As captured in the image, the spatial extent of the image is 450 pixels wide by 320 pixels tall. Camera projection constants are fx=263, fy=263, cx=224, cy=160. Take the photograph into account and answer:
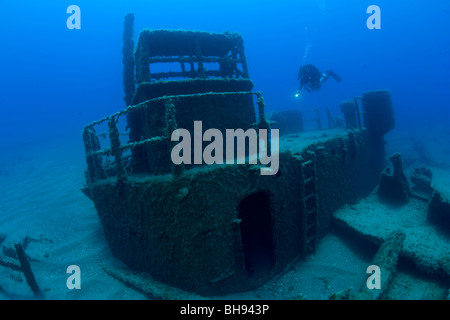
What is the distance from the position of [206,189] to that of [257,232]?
9.22ft

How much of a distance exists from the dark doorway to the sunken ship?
1.0 inches

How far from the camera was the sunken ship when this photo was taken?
4.37m

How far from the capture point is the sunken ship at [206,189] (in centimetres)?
437

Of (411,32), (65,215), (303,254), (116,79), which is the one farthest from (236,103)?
(411,32)

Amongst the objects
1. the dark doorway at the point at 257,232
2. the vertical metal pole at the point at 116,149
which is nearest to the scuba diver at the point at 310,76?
the dark doorway at the point at 257,232

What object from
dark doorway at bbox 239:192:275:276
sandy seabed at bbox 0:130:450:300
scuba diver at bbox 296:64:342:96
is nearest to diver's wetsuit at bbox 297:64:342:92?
scuba diver at bbox 296:64:342:96

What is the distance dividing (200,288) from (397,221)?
5.48 meters

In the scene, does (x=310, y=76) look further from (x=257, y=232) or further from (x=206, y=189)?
(x=206, y=189)

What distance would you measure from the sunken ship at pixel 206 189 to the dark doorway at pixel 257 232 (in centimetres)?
3

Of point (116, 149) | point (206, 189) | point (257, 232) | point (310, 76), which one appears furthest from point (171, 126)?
point (310, 76)

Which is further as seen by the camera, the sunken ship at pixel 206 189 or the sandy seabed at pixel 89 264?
the sandy seabed at pixel 89 264

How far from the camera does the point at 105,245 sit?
7.35 m

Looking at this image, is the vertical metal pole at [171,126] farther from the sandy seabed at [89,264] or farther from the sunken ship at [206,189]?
the sandy seabed at [89,264]

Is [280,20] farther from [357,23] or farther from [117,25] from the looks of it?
[117,25]
